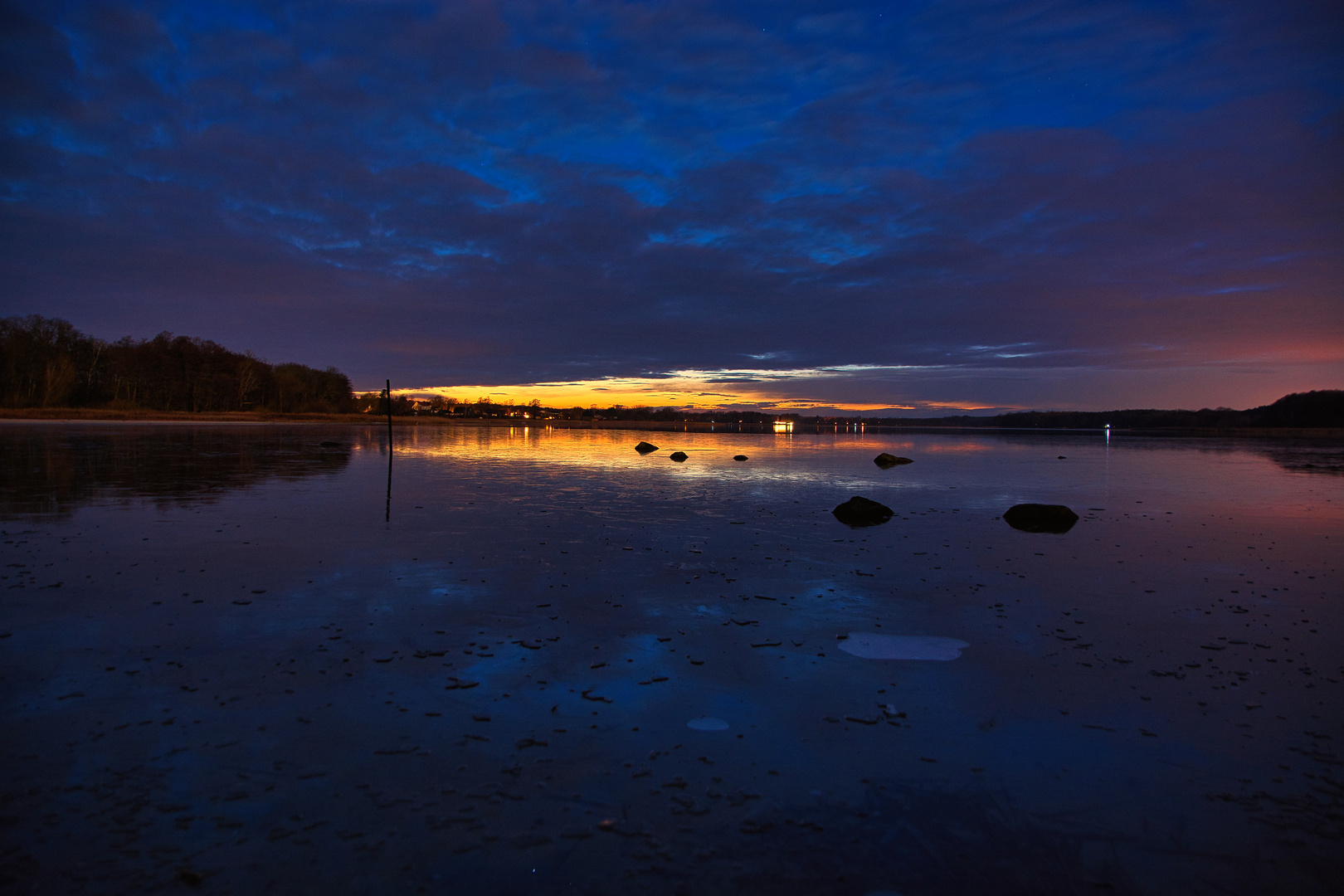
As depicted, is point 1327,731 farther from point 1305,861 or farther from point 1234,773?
point 1305,861

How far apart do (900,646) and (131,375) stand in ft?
475

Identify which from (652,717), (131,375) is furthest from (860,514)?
(131,375)

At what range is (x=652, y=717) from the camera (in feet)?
17.6

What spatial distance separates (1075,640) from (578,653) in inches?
228

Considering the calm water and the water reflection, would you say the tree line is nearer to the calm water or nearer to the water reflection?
the water reflection

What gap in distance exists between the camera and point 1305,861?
3693 millimetres

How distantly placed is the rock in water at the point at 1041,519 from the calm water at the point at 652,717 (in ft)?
8.43

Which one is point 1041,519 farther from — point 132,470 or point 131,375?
point 131,375

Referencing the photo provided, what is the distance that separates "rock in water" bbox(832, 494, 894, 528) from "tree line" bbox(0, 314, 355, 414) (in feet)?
420

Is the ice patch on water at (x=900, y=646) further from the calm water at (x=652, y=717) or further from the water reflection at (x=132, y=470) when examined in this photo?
the water reflection at (x=132, y=470)

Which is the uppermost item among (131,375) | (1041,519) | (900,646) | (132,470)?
(131,375)

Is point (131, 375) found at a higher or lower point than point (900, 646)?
higher

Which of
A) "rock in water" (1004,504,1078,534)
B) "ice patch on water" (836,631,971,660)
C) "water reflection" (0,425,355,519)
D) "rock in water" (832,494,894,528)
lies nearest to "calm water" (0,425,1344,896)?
"ice patch on water" (836,631,971,660)

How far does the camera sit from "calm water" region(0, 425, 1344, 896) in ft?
11.9
